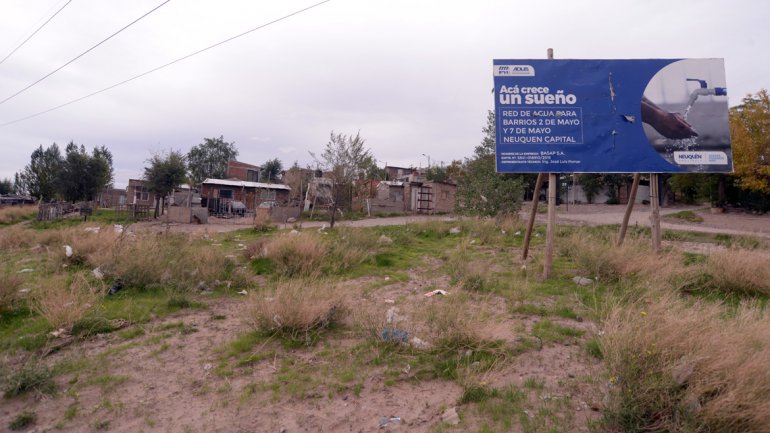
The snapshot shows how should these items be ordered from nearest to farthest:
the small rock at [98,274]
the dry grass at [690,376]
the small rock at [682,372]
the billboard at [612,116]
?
the dry grass at [690,376] < the small rock at [682,372] < the small rock at [98,274] < the billboard at [612,116]

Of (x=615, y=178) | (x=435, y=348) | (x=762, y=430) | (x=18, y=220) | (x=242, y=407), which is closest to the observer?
(x=762, y=430)

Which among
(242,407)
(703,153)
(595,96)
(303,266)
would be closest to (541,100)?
(595,96)

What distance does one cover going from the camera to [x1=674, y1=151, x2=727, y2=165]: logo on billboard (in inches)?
285

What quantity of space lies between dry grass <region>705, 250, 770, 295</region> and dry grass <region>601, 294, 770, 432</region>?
3684 mm

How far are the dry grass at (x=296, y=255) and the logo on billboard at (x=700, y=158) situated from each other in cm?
650

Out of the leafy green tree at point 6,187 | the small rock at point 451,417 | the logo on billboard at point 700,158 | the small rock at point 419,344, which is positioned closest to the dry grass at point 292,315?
the small rock at point 419,344

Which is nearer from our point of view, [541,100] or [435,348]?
[435,348]

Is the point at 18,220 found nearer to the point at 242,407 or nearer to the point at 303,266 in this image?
the point at 303,266

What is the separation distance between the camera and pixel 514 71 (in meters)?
7.33

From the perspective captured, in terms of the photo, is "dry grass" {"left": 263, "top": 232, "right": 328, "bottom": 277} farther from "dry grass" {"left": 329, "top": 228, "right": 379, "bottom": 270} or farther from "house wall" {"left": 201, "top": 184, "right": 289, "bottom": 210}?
"house wall" {"left": 201, "top": 184, "right": 289, "bottom": 210}

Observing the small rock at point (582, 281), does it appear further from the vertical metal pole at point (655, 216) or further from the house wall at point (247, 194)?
the house wall at point (247, 194)

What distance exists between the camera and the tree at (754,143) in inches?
908

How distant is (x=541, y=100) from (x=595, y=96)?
3.14 ft

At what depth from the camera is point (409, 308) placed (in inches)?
200
